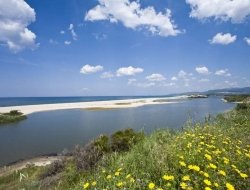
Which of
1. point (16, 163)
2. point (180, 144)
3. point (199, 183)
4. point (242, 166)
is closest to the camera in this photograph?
point (199, 183)

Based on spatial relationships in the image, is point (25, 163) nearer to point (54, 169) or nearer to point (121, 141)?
point (54, 169)

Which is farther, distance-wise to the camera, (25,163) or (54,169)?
(25,163)

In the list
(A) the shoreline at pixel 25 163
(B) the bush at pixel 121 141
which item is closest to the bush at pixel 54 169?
(A) the shoreline at pixel 25 163

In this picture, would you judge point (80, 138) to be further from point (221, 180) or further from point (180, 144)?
point (221, 180)

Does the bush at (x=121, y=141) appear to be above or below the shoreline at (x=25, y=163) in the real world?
above

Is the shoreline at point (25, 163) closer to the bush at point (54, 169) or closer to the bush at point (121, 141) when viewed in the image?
the bush at point (54, 169)

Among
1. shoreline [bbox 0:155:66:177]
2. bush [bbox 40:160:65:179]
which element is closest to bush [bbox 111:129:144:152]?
bush [bbox 40:160:65:179]

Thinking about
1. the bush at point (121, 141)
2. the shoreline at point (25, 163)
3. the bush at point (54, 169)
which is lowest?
the shoreline at point (25, 163)

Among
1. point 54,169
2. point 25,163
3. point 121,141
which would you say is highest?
point 121,141

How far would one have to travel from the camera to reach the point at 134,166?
4.91m

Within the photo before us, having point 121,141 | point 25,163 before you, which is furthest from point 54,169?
point 25,163

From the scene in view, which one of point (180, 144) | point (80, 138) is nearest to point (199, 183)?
point (180, 144)

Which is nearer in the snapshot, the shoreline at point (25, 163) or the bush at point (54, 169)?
the bush at point (54, 169)

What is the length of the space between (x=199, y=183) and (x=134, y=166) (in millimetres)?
1464
